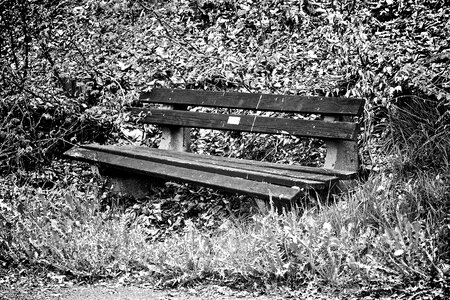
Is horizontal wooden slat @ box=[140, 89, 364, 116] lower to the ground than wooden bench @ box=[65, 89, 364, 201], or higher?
higher

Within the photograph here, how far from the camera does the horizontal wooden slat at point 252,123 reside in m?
4.59

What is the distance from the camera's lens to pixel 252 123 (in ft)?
16.8

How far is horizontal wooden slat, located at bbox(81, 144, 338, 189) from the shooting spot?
161 inches

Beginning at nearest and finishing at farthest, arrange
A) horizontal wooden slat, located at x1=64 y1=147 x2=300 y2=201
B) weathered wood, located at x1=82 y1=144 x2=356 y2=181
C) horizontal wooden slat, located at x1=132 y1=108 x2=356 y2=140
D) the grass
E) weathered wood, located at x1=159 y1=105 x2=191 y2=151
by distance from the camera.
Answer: the grass, horizontal wooden slat, located at x1=64 y1=147 x2=300 y2=201, weathered wood, located at x1=82 y1=144 x2=356 y2=181, horizontal wooden slat, located at x1=132 y1=108 x2=356 y2=140, weathered wood, located at x1=159 y1=105 x2=191 y2=151

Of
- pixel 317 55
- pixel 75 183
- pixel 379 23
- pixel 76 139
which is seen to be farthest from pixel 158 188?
pixel 379 23

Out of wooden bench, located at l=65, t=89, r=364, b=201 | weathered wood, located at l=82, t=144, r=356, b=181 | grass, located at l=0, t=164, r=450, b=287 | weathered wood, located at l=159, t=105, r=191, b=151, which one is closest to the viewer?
grass, located at l=0, t=164, r=450, b=287

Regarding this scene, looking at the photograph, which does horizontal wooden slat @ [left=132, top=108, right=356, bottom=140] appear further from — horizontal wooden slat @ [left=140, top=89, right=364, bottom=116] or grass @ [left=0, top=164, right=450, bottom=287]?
grass @ [left=0, top=164, right=450, bottom=287]

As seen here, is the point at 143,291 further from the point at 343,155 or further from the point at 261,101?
the point at 261,101

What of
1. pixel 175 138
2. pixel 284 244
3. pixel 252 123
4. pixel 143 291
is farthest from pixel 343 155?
pixel 143 291

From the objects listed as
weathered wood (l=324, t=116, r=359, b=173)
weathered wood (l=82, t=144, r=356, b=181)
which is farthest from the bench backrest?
weathered wood (l=82, t=144, r=356, b=181)

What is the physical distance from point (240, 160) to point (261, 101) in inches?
21.3

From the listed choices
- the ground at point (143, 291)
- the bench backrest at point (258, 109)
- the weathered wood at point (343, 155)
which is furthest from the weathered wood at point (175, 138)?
the ground at point (143, 291)

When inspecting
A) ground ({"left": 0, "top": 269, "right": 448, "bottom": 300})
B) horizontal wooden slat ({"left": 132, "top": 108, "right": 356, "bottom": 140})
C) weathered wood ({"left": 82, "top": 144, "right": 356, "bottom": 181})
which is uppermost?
horizontal wooden slat ({"left": 132, "top": 108, "right": 356, "bottom": 140})

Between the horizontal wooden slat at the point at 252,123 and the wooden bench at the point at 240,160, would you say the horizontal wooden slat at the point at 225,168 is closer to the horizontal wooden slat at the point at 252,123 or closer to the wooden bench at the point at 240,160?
the wooden bench at the point at 240,160
